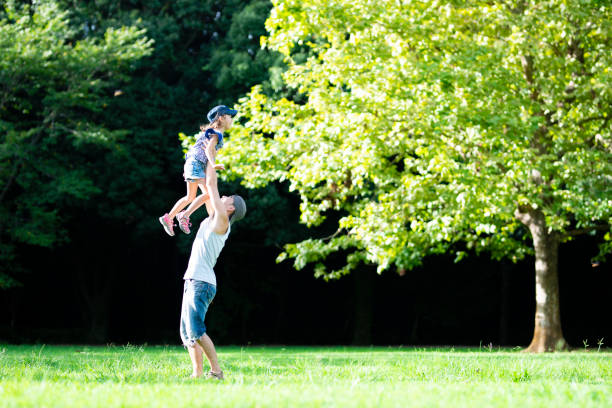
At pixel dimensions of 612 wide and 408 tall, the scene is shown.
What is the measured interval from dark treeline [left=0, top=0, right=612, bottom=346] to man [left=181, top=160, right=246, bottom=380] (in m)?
16.9

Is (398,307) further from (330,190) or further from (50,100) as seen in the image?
(50,100)

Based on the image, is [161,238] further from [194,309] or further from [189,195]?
[194,309]

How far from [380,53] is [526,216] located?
5719 mm

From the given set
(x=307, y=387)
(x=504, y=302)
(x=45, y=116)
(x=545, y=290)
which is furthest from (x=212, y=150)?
(x=504, y=302)

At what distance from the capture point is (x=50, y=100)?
75.8 ft

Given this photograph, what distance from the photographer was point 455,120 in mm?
13570

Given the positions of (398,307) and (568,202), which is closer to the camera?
(568,202)

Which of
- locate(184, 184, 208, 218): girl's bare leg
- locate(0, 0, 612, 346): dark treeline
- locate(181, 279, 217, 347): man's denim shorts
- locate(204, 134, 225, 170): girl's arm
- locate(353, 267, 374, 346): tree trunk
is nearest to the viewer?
locate(181, 279, 217, 347): man's denim shorts

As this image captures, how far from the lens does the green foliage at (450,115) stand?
1428 centimetres

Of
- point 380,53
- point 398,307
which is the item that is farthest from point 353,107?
point 398,307

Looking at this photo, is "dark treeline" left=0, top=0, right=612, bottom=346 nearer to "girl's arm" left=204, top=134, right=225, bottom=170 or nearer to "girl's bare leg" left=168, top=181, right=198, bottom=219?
"girl's bare leg" left=168, top=181, right=198, bottom=219

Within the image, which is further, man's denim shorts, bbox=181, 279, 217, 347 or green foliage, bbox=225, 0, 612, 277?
green foliage, bbox=225, 0, 612, 277

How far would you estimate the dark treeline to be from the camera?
23281mm

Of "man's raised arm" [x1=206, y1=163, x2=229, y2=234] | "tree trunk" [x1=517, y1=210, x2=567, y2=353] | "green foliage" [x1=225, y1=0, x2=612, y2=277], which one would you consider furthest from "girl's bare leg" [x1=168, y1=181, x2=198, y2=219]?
"tree trunk" [x1=517, y1=210, x2=567, y2=353]
